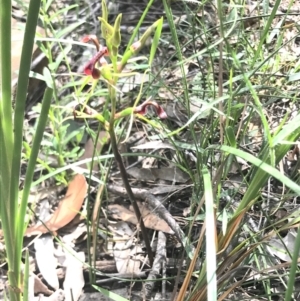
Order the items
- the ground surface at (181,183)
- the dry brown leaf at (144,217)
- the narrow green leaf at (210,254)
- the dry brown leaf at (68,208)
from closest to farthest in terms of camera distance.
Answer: the narrow green leaf at (210,254) < the ground surface at (181,183) < the dry brown leaf at (144,217) < the dry brown leaf at (68,208)

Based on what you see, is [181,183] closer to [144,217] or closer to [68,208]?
[144,217]

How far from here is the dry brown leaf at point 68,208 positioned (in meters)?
1.14

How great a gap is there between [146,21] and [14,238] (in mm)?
947

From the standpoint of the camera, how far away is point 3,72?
0.72 meters

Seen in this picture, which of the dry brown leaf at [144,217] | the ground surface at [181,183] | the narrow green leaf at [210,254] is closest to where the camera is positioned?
the narrow green leaf at [210,254]

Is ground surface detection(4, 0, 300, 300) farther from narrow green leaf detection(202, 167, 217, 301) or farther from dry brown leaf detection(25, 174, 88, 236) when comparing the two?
narrow green leaf detection(202, 167, 217, 301)

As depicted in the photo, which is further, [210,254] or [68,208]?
[68,208]

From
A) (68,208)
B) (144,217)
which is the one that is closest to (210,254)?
(144,217)

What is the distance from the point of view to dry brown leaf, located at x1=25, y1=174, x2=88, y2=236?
1141 mm

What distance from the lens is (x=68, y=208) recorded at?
3.81ft

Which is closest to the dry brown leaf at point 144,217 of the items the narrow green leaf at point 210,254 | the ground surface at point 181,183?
the ground surface at point 181,183

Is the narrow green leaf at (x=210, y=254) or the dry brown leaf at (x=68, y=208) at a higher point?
the narrow green leaf at (x=210, y=254)

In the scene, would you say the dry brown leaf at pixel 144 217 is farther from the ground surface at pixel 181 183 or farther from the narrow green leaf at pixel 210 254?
the narrow green leaf at pixel 210 254

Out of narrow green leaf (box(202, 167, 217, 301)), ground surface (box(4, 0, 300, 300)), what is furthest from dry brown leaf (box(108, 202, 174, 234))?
narrow green leaf (box(202, 167, 217, 301))
